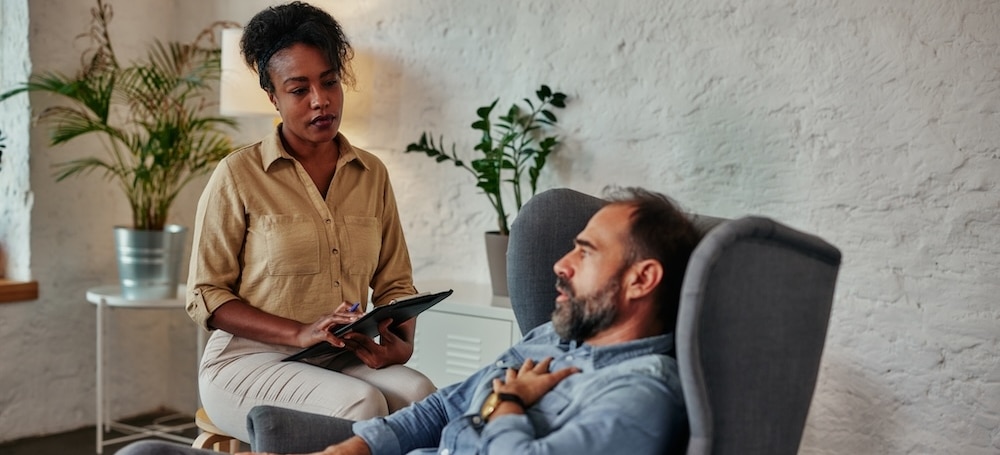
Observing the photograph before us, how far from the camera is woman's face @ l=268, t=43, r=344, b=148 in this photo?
2516mm

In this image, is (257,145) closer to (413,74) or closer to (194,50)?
(413,74)

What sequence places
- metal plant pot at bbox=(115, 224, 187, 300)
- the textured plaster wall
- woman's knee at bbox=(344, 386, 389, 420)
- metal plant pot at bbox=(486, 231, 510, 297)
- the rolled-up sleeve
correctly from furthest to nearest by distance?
metal plant pot at bbox=(115, 224, 187, 300), metal plant pot at bbox=(486, 231, 510, 297), the textured plaster wall, the rolled-up sleeve, woman's knee at bbox=(344, 386, 389, 420)

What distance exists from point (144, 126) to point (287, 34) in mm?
1806

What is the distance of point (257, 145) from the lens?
2617 millimetres

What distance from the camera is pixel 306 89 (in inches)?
99.3

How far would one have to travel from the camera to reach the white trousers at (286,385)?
91.0 inches

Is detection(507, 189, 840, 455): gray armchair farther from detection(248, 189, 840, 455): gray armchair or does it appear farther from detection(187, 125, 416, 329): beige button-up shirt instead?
detection(187, 125, 416, 329): beige button-up shirt

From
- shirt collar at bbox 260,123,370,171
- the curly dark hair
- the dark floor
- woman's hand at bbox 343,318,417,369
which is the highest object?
the curly dark hair

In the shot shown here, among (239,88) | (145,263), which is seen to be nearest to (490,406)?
(239,88)

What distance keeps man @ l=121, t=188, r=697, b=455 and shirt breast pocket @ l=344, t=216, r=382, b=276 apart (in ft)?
2.15

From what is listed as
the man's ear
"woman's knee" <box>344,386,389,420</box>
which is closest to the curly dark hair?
"woman's knee" <box>344,386,389,420</box>

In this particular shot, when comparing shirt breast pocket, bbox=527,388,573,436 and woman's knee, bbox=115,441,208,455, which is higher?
shirt breast pocket, bbox=527,388,573,436

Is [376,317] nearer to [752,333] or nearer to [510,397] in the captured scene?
[510,397]

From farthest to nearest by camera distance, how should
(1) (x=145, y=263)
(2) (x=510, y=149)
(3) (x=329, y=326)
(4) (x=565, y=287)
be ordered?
1. (1) (x=145, y=263)
2. (2) (x=510, y=149)
3. (3) (x=329, y=326)
4. (4) (x=565, y=287)
